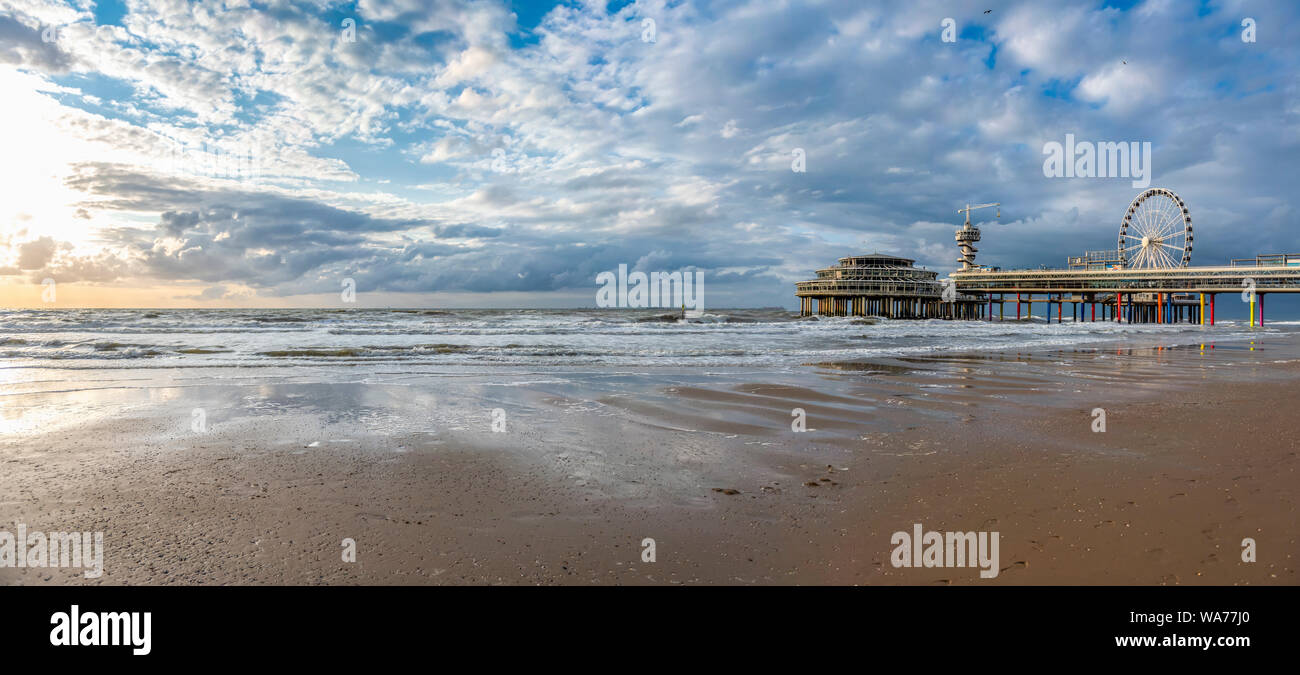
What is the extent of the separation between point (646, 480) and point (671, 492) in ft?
1.51

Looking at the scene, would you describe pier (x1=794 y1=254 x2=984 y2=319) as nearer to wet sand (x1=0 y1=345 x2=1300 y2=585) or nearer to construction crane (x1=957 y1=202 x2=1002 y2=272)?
construction crane (x1=957 y1=202 x2=1002 y2=272)

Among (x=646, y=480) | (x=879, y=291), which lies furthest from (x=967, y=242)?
(x=646, y=480)

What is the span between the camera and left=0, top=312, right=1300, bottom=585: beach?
3.78 m

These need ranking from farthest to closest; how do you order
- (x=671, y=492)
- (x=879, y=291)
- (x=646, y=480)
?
(x=879, y=291), (x=646, y=480), (x=671, y=492)

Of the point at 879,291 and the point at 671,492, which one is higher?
the point at 879,291

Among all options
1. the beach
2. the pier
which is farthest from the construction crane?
the beach

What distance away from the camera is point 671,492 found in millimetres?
5328

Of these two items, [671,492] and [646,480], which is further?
[646,480]

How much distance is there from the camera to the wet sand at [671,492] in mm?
3744

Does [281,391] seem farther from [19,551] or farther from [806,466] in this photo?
[806,466]

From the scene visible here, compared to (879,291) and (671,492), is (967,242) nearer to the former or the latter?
(879,291)

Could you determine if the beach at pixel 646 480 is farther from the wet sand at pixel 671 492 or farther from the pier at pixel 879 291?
the pier at pixel 879 291
